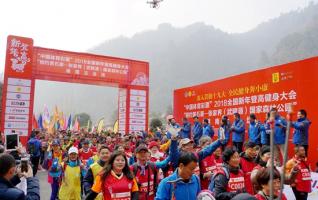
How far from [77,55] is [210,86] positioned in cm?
679

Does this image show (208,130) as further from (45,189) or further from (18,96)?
(18,96)

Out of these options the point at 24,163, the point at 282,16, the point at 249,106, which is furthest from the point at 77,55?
the point at 282,16

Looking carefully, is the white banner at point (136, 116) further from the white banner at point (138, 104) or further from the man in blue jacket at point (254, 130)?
the man in blue jacket at point (254, 130)

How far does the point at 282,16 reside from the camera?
164 m

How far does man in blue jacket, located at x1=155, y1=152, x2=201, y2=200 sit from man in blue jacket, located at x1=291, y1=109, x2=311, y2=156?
6151 millimetres

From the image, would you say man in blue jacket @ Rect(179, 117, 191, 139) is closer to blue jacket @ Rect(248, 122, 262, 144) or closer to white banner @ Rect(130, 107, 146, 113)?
white banner @ Rect(130, 107, 146, 113)

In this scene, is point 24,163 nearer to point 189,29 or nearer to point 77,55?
point 77,55

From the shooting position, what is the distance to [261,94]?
38.9ft

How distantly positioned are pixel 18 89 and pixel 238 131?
378 inches

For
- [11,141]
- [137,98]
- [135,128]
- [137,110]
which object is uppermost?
[137,98]

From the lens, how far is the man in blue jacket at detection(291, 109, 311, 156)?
8.70 metres

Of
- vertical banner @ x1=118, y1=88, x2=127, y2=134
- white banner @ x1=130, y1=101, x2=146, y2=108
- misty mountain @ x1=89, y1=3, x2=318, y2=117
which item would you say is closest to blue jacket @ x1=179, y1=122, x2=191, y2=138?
white banner @ x1=130, y1=101, x2=146, y2=108

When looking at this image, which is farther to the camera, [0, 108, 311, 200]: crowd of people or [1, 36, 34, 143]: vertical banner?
[1, 36, 34, 143]: vertical banner

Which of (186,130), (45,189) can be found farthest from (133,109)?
(45,189)
